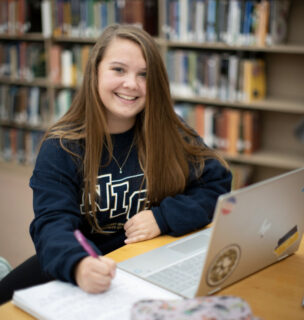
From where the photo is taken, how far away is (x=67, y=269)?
0.95m

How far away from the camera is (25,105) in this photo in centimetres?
416

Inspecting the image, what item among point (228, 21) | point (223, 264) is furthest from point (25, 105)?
point (223, 264)

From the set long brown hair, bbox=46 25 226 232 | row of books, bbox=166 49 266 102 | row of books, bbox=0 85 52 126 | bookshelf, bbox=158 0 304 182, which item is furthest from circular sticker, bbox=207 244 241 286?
row of books, bbox=0 85 52 126

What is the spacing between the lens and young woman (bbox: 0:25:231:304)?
128 centimetres

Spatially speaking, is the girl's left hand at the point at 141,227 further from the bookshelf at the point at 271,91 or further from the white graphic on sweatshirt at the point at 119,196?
the bookshelf at the point at 271,91

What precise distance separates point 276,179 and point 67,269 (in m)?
0.46

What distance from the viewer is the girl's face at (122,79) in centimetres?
134

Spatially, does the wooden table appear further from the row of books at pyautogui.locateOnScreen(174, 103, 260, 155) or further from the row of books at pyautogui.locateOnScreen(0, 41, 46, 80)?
the row of books at pyautogui.locateOnScreen(0, 41, 46, 80)

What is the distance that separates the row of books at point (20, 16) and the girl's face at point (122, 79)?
281 cm

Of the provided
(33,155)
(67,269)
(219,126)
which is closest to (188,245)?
(67,269)

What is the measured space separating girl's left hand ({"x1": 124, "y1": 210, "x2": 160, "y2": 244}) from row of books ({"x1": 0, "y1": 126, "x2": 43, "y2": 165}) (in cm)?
301

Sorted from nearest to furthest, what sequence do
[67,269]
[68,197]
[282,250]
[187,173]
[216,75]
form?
[67,269], [282,250], [68,197], [187,173], [216,75]

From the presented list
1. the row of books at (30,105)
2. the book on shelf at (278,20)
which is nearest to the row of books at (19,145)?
the row of books at (30,105)

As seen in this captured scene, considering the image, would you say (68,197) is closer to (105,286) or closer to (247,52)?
(105,286)
